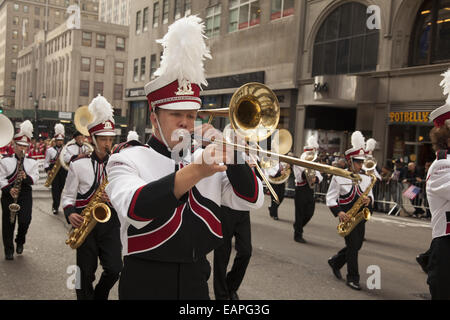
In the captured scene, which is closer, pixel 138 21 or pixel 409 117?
pixel 409 117

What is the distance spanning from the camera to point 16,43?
365 ft

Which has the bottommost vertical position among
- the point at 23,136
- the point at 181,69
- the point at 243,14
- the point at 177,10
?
the point at 23,136

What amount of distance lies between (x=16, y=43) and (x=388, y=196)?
11503cm

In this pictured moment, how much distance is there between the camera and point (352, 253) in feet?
22.2

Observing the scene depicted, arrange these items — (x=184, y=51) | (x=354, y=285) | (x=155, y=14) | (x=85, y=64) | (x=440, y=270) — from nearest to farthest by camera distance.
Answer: (x=184, y=51) → (x=440, y=270) → (x=354, y=285) → (x=155, y=14) → (x=85, y=64)

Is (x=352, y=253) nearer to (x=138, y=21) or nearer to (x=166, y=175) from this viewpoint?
(x=166, y=175)

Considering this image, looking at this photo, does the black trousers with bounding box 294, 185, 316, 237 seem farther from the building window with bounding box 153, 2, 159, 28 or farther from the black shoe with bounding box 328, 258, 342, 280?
the building window with bounding box 153, 2, 159, 28

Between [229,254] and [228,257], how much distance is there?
66 millimetres

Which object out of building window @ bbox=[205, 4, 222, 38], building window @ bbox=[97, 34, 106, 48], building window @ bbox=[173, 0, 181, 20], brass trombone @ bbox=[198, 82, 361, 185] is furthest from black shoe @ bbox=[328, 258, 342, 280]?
Answer: building window @ bbox=[97, 34, 106, 48]

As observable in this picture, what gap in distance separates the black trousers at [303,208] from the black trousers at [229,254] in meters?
3.70

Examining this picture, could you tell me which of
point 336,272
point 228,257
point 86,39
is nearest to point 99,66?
point 86,39

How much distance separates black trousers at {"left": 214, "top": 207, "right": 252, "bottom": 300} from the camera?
5.74 meters

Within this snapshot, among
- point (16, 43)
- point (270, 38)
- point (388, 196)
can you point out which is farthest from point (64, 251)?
point (16, 43)
